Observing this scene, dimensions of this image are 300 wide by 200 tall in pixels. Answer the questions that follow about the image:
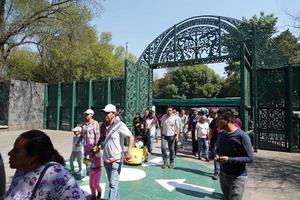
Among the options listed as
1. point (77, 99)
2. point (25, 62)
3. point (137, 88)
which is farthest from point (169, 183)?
point (25, 62)

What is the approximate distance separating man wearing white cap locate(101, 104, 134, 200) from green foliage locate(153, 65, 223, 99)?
45.5 meters

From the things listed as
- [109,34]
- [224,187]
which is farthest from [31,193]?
[109,34]

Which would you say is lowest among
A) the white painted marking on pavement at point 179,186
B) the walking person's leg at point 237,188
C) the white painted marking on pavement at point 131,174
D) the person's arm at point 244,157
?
the white painted marking on pavement at point 179,186

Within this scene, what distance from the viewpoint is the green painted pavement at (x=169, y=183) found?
7.46 metres

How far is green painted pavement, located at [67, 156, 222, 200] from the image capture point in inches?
294

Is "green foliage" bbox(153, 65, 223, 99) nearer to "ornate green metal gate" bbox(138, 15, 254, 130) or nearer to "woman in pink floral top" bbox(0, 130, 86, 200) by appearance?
"ornate green metal gate" bbox(138, 15, 254, 130)

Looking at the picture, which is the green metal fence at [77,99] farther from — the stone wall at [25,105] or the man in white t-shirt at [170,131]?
the man in white t-shirt at [170,131]

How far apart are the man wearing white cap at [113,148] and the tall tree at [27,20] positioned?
51.8 ft

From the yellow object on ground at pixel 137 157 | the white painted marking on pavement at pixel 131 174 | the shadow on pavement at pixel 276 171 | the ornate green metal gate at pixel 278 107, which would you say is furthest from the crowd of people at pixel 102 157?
the ornate green metal gate at pixel 278 107

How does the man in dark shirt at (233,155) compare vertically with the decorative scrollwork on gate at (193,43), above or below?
below

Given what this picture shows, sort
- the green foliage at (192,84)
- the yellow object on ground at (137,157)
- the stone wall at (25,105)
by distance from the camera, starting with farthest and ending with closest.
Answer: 1. the green foliage at (192,84)
2. the stone wall at (25,105)
3. the yellow object on ground at (137,157)

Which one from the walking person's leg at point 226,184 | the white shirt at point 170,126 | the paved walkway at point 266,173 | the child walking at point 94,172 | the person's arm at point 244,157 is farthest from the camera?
the white shirt at point 170,126

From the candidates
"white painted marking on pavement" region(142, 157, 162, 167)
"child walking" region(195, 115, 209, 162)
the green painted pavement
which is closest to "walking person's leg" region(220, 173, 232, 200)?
the green painted pavement

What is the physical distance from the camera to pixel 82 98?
70.5ft
